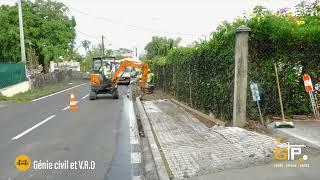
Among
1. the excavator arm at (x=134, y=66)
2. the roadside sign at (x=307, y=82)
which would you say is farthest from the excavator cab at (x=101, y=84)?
the roadside sign at (x=307, y=82)

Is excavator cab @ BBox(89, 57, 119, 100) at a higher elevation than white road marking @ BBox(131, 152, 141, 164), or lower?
higher

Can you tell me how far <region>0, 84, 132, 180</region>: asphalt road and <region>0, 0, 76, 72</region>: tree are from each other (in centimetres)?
3314

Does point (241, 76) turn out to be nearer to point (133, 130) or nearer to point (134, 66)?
point (133, 130)

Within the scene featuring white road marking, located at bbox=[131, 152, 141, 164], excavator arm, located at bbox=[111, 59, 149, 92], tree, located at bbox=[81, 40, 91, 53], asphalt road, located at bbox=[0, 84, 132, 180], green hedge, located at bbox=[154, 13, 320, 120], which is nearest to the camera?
asphalt road, located at bbox=[0, 84, 132, 180]

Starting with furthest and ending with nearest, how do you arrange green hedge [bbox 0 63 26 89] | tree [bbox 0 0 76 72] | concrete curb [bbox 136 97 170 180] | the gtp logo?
tree [bbox 0 0 76 72]
green hedge [bbox 0 63 26 89]
the gtp logo
concrete curb [bbox 136 97 170 180]

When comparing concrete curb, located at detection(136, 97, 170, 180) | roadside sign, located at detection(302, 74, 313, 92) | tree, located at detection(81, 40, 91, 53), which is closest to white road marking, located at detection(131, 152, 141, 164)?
concrete curb, located at detection(136, 97, 170, 180)

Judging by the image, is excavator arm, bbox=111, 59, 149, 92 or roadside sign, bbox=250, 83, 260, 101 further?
excavator arm, bbox=111, 59, 149, 92

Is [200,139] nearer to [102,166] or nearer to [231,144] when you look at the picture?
[231,144]

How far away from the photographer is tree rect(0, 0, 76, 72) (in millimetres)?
47031

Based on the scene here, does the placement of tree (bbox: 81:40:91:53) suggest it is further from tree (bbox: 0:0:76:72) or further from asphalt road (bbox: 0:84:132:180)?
asphalt road (bbox: 0:84:132:180)

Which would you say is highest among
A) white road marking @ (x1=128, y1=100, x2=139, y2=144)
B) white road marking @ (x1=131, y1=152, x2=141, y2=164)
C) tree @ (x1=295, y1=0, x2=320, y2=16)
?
tree @ (x1=295, y1=0, x2=320, y2=16)

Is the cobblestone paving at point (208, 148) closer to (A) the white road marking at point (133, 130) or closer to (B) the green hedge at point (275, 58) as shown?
(A) the white road marking at point (133, 130)

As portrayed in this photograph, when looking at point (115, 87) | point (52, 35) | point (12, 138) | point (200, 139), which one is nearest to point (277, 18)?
point (200, 139)

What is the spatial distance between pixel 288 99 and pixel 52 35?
4286 centimetres
